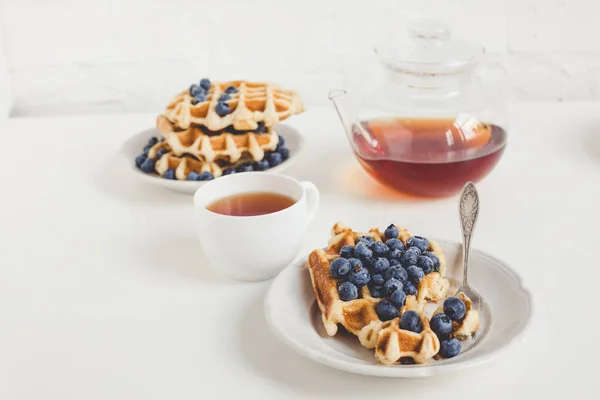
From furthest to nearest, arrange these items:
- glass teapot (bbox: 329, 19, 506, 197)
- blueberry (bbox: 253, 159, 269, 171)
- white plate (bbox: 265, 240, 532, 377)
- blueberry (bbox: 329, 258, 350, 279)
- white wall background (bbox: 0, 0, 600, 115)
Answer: white wall background (bbox: 0, 0, 600, 115), blueberry (bbox: 253, 159, 269, 171), glass teapot (bbox: 329, 19, 506, 197), blueberry (bbox: 329, 258, 350, 279), white plate (bbox: 265, 240, 532, 377)

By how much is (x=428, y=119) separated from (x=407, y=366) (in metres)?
0.48

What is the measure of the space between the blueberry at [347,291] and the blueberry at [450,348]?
0.10 meters

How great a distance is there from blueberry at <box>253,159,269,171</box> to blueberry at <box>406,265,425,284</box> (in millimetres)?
428

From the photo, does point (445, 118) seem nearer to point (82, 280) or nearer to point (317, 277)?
point (317, 277)

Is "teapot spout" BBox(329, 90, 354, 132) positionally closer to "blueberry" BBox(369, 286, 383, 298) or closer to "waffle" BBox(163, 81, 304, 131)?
"waffle" BBox(163, 81, 304, 131)

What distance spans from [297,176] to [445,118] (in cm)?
27

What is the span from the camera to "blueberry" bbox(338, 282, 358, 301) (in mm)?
817

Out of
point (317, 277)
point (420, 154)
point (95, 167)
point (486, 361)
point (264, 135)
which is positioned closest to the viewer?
point (486, 361)

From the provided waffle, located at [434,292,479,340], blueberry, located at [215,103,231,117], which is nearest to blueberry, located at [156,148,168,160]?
blueberry, located at [215,103,231,117]

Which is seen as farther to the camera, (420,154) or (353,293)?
(420,154)

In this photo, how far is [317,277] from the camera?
0.87 metres

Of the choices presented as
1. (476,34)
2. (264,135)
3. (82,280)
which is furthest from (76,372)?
(476,34)

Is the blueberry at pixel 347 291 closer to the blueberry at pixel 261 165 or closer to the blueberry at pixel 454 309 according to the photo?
the blueberry at pixel 454 309

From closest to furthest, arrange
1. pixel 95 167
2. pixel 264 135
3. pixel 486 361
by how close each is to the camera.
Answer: pixel 486 361, pixel 264 135, pixel 95 167
